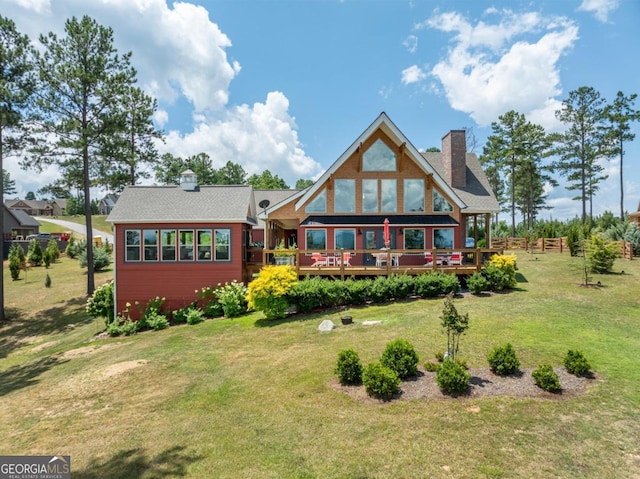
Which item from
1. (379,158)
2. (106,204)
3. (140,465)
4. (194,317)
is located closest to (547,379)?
(140,465)

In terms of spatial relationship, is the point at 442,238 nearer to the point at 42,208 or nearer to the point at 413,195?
the point at 413,195

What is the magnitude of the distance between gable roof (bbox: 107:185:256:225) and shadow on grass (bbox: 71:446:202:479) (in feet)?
42.5

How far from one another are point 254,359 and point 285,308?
14.2 ft

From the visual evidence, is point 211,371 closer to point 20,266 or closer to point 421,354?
point 421,354

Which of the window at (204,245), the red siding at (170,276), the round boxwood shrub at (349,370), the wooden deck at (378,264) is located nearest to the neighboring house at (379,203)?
the wooden deck at (378,264)

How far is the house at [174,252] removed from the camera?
1836 cm

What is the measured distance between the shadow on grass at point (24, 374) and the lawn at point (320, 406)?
83mm

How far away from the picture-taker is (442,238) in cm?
1970

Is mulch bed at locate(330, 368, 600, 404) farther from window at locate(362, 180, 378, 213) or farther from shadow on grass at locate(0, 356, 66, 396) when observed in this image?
window at locate(362, 180, 378, 213)

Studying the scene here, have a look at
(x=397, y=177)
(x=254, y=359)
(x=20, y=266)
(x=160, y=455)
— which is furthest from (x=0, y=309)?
(x=397, y=177)

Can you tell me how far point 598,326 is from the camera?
10.7 meters

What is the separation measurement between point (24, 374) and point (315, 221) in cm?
1395

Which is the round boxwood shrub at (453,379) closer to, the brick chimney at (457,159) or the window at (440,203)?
the window at (440,203)

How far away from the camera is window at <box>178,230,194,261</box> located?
60.6 ft
